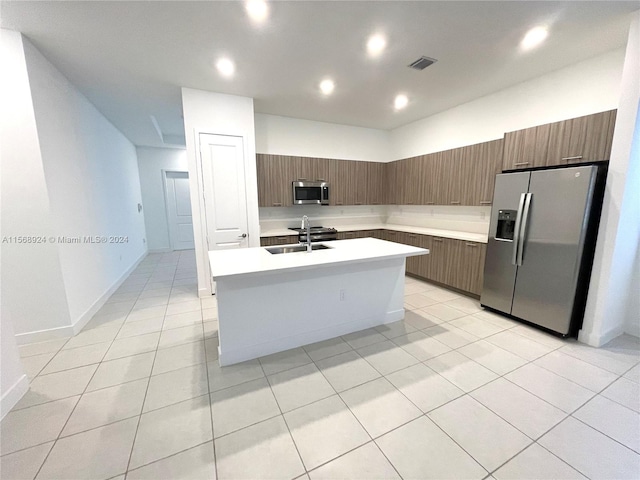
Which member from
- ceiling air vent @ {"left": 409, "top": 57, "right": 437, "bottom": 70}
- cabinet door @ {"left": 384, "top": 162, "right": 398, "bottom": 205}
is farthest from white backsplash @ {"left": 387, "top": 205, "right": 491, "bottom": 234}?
ceiling air vent @ {"left": 409, "top": 57, "right": 437, "bottom": 70}

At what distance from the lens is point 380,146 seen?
5.56m

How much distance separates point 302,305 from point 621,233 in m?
3.01

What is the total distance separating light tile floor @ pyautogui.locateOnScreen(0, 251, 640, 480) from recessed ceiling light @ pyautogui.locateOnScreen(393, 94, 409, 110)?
10.6ft

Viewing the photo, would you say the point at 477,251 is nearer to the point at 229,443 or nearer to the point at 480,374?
the point at 480,374

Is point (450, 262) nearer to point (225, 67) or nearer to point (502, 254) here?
point (502, 254)

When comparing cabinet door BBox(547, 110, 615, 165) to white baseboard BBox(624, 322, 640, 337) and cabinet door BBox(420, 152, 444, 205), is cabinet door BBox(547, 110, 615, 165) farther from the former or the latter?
white baseboard BBox(624, 322, 640, 337)

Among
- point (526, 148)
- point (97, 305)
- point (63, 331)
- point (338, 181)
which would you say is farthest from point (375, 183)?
point (63, 331)

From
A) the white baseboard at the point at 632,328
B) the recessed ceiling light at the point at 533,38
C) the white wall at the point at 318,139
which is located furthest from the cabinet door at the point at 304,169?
the white baseboard at the point at 632,328

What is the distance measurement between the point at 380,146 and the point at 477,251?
10.3 ft

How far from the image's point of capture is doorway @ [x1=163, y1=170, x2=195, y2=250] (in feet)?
23.4

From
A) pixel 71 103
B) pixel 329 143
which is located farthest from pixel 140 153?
pixel 329 143

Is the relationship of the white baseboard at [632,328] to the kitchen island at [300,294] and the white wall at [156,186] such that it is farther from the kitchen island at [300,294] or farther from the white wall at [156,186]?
the white wall at [156,186]

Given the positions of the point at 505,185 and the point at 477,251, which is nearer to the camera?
the point at 505,185

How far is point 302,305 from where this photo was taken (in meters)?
2.45
